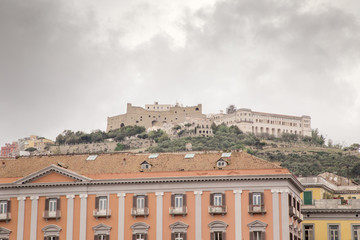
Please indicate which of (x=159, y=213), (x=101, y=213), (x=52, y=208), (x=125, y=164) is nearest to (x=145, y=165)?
(x=125, y=164)

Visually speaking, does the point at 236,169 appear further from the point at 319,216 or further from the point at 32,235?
the point at 32,235

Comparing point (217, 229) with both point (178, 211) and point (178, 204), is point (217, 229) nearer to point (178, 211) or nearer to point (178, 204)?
point (178, 211)

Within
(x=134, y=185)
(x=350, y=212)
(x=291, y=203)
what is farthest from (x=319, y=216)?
(x=134, y=185)

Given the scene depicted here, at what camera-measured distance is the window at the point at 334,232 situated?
7981 cm

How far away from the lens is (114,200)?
73688 millimetres

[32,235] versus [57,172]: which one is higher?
[57,172]

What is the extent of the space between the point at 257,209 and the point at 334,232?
570 inches

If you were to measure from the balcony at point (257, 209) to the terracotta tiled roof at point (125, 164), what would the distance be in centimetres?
382

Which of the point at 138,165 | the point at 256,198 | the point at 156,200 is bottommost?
the point at 256,198

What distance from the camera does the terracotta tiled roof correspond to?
73.4 meters

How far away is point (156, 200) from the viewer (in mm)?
72688

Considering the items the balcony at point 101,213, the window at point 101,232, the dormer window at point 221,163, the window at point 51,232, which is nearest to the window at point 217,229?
the dormer window at point 221,163

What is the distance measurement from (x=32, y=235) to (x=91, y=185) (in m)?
7.42

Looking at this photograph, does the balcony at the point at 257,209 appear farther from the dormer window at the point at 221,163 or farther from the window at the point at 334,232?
the window at the point at 334,232
